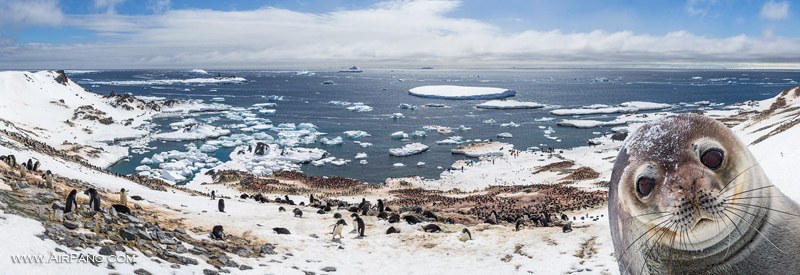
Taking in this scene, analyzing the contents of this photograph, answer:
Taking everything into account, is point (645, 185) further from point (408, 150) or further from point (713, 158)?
point (408, 150)

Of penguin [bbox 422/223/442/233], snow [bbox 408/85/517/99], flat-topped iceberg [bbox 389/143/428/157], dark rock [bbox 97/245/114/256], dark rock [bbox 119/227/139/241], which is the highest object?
dark rock [bbox 97/245/114/256]

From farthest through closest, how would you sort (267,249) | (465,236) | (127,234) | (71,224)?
(465,236) < (267,249) < (127,234) < (71,224)

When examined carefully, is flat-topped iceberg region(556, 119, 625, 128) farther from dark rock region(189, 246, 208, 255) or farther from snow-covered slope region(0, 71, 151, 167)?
dark rock region(189, 246, 208, 255)

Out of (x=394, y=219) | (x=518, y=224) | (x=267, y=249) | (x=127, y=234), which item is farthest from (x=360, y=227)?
(x=127, y=234)

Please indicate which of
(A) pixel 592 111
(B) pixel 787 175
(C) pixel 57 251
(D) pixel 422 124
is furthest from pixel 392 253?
(A) pixel 592 111

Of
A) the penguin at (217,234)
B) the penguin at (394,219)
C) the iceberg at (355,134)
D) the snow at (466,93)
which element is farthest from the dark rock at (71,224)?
the snow at (466,93)

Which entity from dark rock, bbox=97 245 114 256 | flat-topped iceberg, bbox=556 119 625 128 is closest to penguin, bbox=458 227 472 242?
dark rock, bbox=97 245 114 256

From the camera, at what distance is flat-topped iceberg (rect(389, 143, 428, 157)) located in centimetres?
5362

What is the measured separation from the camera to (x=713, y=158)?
3047 millimetres

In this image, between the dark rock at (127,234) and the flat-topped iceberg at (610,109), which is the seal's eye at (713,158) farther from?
the flat-topped iceberg at (610,109)

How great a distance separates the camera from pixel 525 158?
50.8 m

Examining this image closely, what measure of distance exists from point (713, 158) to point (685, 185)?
0.29 m

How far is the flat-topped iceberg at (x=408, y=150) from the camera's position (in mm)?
53625

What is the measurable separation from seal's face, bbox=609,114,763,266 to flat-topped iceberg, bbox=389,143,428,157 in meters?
50.1
